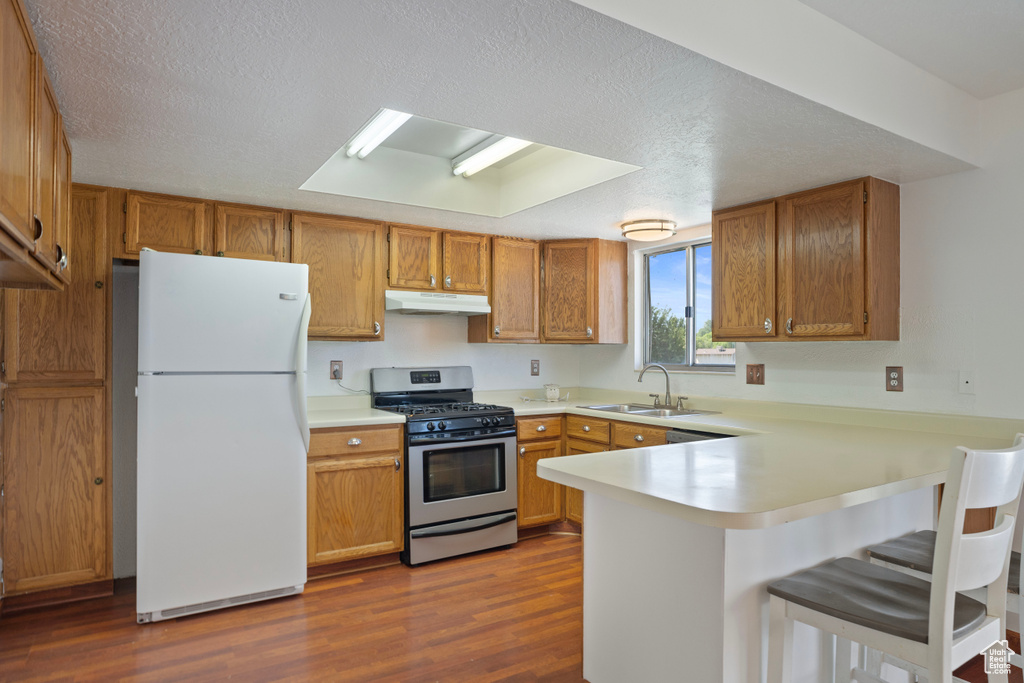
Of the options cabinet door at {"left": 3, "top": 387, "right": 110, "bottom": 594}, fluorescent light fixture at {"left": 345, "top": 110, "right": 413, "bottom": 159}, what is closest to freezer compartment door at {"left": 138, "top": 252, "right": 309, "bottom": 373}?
cabinet door at {"left": 3, "top": 387, "right": 110, "bottom": 594}

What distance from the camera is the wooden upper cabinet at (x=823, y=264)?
276 centimetres

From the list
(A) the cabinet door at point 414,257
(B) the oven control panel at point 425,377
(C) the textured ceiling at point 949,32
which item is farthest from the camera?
(B) the oven control panel at point 425,377

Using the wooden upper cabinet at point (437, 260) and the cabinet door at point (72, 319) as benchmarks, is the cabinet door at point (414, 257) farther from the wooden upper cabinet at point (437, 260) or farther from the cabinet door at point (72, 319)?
the cabinet door at point (72, 319)

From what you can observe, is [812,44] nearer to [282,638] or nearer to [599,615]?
[599,615]

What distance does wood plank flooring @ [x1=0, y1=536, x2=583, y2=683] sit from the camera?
2314mm

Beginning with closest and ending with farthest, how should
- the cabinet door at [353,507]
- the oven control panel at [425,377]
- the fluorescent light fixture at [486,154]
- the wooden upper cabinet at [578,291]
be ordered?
the fluorescent light fixture at [486,154] < the cabinet door at [353,507] < the oven control panel at [425,377] < the wooden upper cabinet at [578,291]

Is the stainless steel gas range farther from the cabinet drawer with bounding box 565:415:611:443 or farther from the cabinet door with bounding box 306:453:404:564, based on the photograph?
the cabinet drawer with bounding box 565:415:611:443

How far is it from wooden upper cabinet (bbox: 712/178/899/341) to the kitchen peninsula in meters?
0.84

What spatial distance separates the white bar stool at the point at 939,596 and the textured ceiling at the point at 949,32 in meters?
1.38

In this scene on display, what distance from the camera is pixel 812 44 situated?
6.35ft

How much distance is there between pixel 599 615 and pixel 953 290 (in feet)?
7.02

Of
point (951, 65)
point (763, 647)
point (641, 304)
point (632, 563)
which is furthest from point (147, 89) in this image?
point (641, 304)

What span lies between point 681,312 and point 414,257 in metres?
1.84

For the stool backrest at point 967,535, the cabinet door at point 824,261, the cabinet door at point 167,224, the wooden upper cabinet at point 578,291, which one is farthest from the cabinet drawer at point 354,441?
the stool backrest at point 967,535
